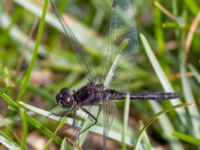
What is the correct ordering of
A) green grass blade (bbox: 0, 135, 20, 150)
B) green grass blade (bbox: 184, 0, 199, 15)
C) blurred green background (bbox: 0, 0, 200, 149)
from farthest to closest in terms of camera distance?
green grass blade (bbox: 184, 0, 199, 15), blurred green background (bbox: 0, 0, 200, 149), green grass blade (bbox: 0, 135, 20, 150)

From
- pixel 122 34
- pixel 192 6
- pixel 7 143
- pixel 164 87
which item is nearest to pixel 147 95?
pixel 164 87

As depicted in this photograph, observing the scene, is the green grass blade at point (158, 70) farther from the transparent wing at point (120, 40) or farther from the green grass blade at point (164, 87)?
the transparent wing at point (120, 40)

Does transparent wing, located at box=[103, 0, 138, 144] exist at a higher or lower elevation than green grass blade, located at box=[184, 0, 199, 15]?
lower

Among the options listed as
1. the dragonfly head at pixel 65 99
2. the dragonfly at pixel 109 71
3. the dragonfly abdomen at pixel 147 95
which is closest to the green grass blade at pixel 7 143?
the dragonfly at pixel 109 71

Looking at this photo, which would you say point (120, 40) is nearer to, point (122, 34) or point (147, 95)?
point (122, 34)

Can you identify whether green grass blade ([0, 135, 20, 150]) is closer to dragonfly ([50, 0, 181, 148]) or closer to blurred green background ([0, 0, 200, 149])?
dragonfly ([50, 0, 181, 148])

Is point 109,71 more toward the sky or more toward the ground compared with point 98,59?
more toward the ground

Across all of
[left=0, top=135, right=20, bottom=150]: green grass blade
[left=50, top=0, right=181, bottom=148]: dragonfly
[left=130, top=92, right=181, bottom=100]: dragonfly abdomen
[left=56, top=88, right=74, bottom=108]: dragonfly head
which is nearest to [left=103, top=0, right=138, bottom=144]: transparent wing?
[left=50, top=0, right=181, bottom=148]: dragonfly
